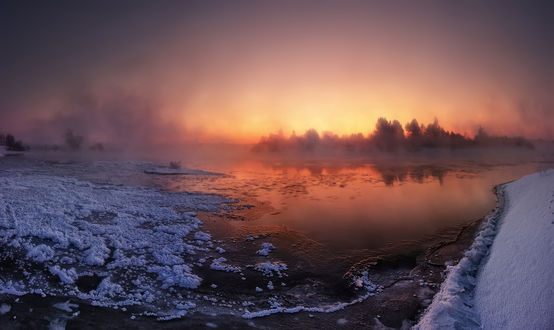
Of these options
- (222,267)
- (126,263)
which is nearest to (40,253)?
(126,263)

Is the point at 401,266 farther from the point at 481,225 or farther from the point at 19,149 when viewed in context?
the point at 19,149

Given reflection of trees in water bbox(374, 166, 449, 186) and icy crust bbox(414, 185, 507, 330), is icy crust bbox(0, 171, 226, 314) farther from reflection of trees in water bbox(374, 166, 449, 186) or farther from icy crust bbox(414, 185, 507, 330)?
reflection of trees in water bbox(374, 166, 449, 186)

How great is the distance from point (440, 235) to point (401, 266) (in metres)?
3.82

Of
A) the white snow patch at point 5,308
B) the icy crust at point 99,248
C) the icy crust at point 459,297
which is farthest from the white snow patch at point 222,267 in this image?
the icy crust at point 459,297

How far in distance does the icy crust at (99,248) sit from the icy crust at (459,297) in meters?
5.31

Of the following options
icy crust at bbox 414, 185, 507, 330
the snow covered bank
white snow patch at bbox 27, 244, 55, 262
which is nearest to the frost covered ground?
white snow patch at bbox 27, 244, 55, 262

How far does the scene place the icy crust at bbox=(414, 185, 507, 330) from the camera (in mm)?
5352

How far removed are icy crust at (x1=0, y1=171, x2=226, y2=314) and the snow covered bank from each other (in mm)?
5741

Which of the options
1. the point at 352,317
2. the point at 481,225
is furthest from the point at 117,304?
the point at 481,225

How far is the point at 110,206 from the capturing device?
13617mm

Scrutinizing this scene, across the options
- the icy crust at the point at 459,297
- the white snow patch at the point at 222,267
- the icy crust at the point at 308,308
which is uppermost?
the icy crust at the point at 459,297

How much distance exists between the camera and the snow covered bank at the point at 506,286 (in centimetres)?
466

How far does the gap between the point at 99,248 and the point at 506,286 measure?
10.5 m

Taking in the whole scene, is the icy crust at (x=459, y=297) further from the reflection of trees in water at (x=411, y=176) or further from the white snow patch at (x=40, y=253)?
the reflection of trees in water at (x=411, y=176)
